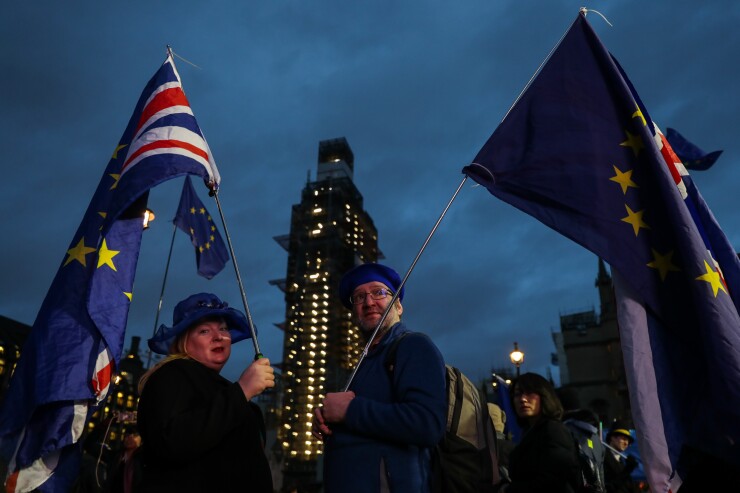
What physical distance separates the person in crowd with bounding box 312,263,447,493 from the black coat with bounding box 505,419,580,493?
3.33 ft

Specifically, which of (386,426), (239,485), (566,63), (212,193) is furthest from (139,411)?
(566,63)

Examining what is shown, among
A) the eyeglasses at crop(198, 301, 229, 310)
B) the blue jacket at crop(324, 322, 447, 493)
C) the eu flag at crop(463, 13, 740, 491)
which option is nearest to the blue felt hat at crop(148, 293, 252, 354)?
the eyeglasses at crop(198, 301, 229, 310)

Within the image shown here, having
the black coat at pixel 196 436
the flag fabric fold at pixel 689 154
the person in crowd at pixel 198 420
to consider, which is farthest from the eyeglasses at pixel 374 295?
the flag fabric fold at pixel 689 154

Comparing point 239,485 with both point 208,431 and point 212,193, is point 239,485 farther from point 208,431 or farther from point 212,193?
point 212,193

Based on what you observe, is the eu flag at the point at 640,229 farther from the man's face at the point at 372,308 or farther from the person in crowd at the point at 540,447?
the man's face at the point at 372,308

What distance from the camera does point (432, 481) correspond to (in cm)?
283

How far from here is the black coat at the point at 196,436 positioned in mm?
2496

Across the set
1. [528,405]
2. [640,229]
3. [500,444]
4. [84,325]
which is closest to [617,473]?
[500,444]

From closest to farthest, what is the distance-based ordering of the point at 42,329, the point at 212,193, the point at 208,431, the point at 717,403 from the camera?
1. the point at 208,431
2. the point at 717,403
3. the point at 42,329
4. the point at 212,193

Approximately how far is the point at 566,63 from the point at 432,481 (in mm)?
3280

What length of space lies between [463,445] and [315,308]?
90.0 meters

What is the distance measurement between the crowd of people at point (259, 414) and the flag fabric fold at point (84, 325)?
458mm

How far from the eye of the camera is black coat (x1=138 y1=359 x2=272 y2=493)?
250 centimetres

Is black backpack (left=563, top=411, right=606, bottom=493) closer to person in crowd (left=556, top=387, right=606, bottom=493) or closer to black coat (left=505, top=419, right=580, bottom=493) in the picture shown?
person in crowd (left=556, top=387, right=606, bottom=493)
